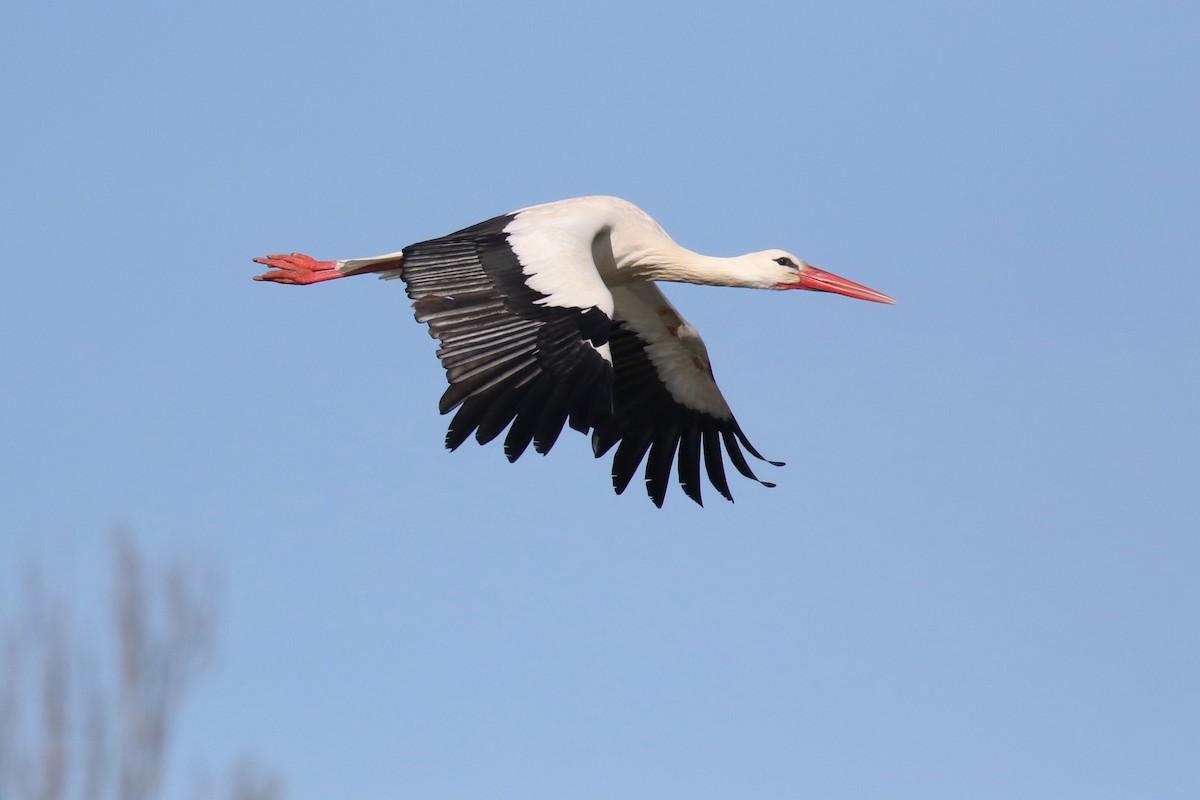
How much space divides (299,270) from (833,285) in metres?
2.81

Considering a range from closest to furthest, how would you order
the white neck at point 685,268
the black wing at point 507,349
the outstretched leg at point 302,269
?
the black wing at point 507,349 → the white neck at point 685,268 → the outstretched leg at point 302,269

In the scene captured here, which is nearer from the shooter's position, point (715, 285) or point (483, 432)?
point (483, 432)

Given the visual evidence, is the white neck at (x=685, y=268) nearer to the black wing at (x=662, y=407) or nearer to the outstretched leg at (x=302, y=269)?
the black wing at (x=662, y=407)

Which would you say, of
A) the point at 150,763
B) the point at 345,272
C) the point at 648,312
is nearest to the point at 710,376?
the point at 648,312

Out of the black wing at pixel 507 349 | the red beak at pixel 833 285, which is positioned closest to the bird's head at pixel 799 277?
the red beak at pixel 833 285

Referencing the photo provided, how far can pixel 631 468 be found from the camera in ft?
34.4

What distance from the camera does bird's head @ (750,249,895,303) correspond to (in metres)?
10.3

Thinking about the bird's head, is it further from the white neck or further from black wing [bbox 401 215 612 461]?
black wing [bbox 401 215 612 461]

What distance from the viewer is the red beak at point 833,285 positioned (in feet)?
34.4

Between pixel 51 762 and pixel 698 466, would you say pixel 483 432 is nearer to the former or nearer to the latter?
pixel 698 466

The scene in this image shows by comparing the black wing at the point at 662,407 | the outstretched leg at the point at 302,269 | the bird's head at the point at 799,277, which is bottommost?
the black wing at the point at 662,407

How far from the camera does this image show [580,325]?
27.2 ft

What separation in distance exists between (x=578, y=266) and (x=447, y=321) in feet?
2.40

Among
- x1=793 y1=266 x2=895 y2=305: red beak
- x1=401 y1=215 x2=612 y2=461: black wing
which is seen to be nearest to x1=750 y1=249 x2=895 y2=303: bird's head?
x1=793 y1=266 x2=895 y2=305: red beak
